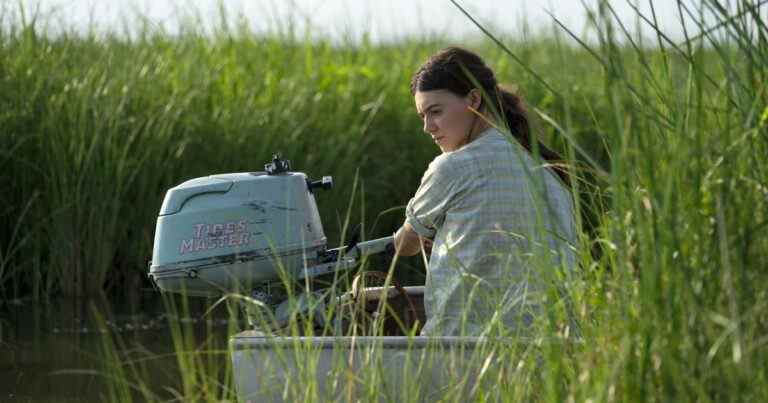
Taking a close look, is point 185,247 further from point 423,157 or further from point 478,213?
point 423,157

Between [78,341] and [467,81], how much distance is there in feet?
10.2

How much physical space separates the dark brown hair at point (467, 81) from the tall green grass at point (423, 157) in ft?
0.32

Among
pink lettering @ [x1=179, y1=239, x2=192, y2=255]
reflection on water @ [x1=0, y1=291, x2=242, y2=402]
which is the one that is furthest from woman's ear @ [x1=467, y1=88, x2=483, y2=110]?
reflection on water @ [x1=0, y1=291, x2=242, y2=402]

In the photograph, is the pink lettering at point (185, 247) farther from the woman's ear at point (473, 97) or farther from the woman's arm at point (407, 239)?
the woman's ear at point (473, 97)

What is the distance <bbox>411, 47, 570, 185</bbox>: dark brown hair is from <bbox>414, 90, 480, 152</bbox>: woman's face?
2 centimetres

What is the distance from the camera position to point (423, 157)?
31.2ft

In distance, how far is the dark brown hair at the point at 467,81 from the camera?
4.51m

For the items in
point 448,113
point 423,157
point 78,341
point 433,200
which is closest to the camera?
point 433,200

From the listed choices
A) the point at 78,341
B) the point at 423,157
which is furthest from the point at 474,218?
the point at 423,157

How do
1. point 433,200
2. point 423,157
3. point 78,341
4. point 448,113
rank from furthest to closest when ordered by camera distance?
point 423,157 → point 78,341 → point 448,113 → point 433,200

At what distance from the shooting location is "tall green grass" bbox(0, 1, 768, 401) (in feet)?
8.66

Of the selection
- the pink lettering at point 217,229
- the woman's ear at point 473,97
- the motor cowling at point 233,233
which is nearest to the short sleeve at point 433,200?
the woman's ear at point 473,97

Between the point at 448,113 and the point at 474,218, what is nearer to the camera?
the point at 474,218

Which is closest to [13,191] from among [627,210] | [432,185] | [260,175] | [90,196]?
[90,196]
